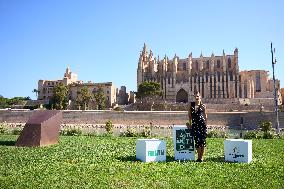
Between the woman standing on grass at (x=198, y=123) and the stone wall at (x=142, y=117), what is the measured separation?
137 ft

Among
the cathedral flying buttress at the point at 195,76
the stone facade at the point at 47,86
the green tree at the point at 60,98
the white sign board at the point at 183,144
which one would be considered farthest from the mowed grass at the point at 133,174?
the stone facade at the point at 47,86

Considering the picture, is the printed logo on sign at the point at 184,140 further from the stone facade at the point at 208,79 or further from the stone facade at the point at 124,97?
the stone facade at the point at 124,97

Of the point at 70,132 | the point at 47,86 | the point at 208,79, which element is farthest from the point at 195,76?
the point at 70,132

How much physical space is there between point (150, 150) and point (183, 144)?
108cm

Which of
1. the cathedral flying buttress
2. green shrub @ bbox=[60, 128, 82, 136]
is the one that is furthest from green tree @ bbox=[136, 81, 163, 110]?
green shrub @ bbox=[60, 128, 82, 136]

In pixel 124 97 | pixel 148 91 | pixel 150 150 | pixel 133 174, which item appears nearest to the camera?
pixel 133 174

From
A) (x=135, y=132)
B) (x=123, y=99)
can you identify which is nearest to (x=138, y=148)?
(x=135, y=132)

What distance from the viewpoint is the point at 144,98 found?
91.1m

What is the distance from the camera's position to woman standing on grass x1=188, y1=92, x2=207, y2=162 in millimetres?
9273

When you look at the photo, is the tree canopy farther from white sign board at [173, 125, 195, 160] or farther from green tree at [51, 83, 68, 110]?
white sign board at [173, 125, 195, 160]

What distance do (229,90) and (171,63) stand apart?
21.3 metres

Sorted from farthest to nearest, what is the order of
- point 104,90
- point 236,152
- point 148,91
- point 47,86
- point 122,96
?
1. point 47,86
2. point 122,96
3. point 104,90
4. point 148,91
5. point 236,152

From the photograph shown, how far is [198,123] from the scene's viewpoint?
9500 millimetres

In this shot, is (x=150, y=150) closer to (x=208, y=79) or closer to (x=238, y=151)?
(x=238, y=151)
